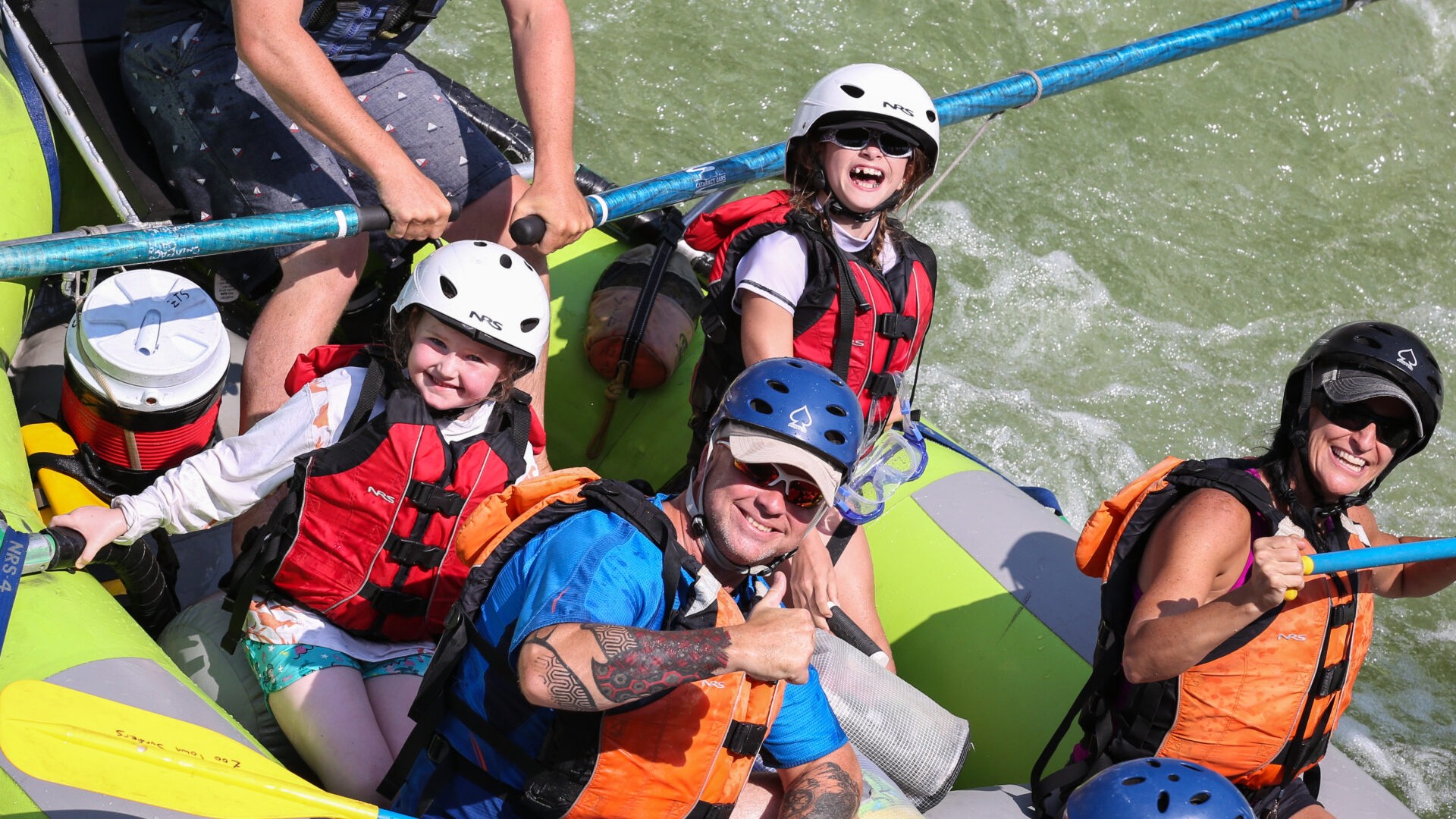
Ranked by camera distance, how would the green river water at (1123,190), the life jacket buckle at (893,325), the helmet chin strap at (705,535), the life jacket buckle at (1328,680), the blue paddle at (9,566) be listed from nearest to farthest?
1. the blue paddle at (9,566)
2. the helmet chin strap at (705,535)
3. the life jacket buckle at (1328,680)
4. the life jacket buckle at (893,325)
5. the green river water at (1123,190)

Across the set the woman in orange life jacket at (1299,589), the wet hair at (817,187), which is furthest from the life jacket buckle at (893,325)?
the woman in orange life jacket at (1299,589)

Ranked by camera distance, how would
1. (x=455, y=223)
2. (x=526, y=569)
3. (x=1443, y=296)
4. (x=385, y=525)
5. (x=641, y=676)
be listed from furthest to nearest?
(x=1443, y=296) < (x=455, y=223) < (x=385, y=525) < (x=526, y=569) < (x=641, y=676)

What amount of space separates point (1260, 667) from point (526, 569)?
4.95ft

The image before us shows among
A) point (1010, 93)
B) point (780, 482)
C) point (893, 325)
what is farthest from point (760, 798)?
point (1010, 93)

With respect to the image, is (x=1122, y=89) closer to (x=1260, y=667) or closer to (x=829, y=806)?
(x=1260, y=667)

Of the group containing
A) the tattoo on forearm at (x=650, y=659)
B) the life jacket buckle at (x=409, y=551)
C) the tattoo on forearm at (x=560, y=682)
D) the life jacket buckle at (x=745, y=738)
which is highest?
the tattoo on forearm at (x=650, y=659)

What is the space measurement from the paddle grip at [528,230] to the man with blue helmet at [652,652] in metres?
0.77

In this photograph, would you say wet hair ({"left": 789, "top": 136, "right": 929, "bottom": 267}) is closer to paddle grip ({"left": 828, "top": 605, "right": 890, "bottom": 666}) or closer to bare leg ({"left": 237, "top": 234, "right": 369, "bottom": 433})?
paddle grip ({"left": 828, "top": 605, "right": 890, "bottom": 666})

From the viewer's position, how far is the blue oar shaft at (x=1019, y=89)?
10.9 feet

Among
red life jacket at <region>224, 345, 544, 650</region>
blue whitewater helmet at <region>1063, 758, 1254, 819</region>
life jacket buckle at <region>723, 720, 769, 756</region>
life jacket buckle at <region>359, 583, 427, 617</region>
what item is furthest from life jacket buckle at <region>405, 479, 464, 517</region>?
blue whitewater helmet at <region>1063, 758, 1254, 819</region>

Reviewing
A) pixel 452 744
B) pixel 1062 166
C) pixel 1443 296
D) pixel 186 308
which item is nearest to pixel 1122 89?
pixel 1062 166

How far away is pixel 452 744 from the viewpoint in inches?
82.5

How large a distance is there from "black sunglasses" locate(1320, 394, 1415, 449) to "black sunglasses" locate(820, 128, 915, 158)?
109 cm

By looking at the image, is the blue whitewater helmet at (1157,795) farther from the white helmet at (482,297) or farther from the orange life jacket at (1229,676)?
the white helmet at (482,297)
